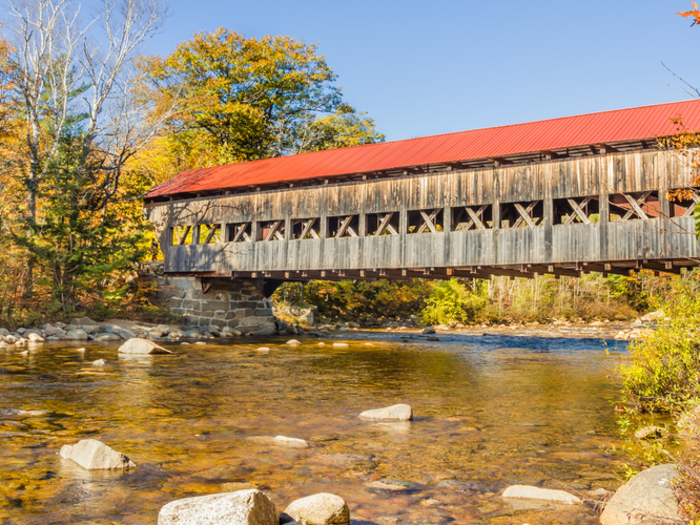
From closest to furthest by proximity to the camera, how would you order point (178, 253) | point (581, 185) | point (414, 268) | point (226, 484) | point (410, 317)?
point (226, 484) < point (581, 185) < point (414, 268) < point (178, 253) < point (410, 317)

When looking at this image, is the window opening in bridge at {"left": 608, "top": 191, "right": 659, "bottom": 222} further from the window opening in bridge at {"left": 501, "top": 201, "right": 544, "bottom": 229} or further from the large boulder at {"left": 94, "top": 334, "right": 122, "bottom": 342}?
the large boulder at {"left": 94, "top": 334, "right": 122, "bottom": 342}

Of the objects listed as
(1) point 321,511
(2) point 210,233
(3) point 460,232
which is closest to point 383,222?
(3) point 460,232

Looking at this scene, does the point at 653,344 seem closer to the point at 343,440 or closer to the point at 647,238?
the point at 343,440

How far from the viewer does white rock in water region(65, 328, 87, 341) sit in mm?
14837

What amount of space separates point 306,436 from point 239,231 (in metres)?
14.1

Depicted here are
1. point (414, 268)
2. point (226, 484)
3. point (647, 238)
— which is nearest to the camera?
point (226, 484)

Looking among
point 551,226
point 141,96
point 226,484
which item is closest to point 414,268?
point 551,226

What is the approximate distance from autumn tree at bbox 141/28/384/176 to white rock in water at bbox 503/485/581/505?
24.2m

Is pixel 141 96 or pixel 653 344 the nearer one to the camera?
pixel 653 344

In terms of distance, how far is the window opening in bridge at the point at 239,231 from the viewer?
18938 mm

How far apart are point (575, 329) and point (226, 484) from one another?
2034 cm

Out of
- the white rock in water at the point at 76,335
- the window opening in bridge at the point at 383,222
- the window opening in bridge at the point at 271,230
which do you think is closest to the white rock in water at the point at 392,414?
the window opening in bridge at the point at 383,222

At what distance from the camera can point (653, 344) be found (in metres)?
6.05

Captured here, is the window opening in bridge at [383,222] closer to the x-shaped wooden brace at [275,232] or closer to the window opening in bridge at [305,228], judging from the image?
the window opening in bridge at [305,228]
